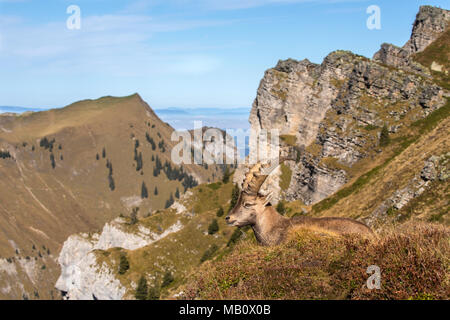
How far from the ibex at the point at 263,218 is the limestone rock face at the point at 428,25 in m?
132

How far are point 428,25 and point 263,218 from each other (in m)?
136

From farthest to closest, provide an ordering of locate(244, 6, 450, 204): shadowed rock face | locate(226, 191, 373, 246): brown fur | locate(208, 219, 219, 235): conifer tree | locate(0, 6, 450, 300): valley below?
locate(208, 219, 219, 235): conifer tree, locate(244, 6, 450, 204): shadowed rock face, locate(226, 191, 373, 246): brown fur, locate(0, 6, 450, 300): valley below

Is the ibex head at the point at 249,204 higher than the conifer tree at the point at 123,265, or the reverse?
the ibex head at the point at 249,204

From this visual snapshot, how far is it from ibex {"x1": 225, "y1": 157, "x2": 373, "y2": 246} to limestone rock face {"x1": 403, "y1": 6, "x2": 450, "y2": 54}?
432ft

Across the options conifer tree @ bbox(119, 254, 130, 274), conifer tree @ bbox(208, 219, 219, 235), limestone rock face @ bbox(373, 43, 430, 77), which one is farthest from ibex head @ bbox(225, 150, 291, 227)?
conifer tree @ bbox(208, 219, 219, 235)

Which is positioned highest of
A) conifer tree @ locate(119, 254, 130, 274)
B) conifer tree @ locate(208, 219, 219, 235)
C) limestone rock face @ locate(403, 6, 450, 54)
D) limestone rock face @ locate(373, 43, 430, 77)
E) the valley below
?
limestone rock face @ locate(403, 6, 450, 54)

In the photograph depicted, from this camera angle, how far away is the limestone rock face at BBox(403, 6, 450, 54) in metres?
126

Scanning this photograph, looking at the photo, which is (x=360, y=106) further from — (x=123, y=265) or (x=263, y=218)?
(x=123, y=265)

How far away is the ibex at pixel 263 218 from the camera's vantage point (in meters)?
17.8

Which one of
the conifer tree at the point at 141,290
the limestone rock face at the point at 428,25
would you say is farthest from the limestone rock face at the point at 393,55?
the conifer tree at the point at 141,290

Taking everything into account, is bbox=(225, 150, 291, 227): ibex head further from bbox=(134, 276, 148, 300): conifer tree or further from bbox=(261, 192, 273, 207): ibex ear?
bbox=(134, 276, 148, 300): conifer tree

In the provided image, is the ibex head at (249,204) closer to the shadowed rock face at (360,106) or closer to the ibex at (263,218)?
the ibex at (263,218)

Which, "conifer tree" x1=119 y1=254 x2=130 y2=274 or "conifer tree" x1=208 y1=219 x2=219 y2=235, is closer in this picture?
"conifer tree" x1=119 y1=254 x2=130 y2=274

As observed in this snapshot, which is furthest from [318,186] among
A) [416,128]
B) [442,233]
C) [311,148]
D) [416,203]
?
[442,233]
